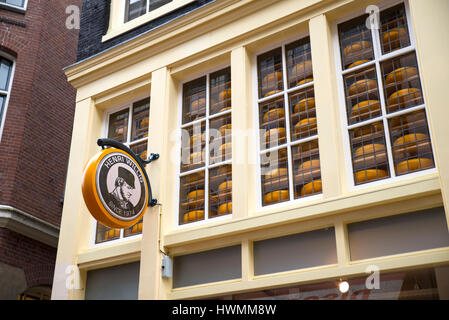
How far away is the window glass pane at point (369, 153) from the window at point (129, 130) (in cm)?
359

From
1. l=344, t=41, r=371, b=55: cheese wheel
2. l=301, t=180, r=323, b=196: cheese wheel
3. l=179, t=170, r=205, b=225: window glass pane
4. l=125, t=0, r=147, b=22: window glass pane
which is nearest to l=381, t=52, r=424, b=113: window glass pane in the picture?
l=344, t=41, r=371, b=55: cheese wheel

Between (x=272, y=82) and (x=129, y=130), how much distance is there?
283cm

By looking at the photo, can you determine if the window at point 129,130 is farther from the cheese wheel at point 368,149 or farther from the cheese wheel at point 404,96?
the cheese wheel at point 404,96

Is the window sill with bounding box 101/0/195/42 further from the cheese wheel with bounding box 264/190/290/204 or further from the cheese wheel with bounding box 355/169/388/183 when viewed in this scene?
the cheese wheel with bounding box 355/169/388/183

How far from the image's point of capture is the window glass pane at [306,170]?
7016mm

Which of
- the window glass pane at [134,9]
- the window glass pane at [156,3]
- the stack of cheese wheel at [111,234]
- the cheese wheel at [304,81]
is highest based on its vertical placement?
the window glass pane at [134,9]

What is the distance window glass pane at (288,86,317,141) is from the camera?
7.34 meters

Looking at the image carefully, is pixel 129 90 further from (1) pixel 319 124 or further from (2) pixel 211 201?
(1) pixel 319 124

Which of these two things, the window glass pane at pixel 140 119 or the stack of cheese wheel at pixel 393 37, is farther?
the window glass pane at pixel 140 119

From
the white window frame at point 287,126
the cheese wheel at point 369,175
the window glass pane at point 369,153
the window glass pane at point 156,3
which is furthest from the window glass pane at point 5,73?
the cheese wheel at point 369,175

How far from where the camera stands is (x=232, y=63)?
27.1ft

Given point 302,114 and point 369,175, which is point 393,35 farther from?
point 369,175

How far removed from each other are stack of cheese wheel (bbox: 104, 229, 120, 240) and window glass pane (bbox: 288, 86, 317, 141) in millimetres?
3335

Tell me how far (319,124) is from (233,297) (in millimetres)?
2587
